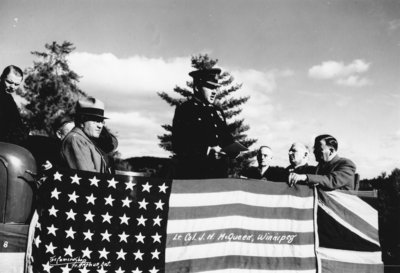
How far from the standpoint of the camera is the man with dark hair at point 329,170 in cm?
428

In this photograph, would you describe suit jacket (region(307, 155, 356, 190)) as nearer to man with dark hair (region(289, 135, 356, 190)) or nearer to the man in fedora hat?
man with dark hair (region(289, 135, 356, 190))

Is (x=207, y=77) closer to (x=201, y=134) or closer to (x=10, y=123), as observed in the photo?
(x=201, y=134)

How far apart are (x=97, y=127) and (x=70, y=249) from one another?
1.27 metres

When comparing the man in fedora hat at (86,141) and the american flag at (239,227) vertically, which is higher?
the man in fedora hat at (86,141)

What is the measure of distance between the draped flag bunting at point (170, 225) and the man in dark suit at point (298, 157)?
47.8 inches

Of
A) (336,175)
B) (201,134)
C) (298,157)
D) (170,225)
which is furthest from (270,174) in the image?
(170,225)

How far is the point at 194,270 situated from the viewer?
3.65 m

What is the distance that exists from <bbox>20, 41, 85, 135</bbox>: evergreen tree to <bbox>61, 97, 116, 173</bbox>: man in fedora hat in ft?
107

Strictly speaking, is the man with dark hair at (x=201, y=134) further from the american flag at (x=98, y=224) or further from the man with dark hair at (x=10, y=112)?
the man with dark hair at (x=10, y=112)

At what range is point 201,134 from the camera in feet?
14.6

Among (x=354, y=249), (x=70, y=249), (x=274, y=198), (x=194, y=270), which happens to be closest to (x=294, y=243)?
(x=274, y=198)

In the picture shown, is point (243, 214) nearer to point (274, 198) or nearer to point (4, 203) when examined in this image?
point (274, 198)

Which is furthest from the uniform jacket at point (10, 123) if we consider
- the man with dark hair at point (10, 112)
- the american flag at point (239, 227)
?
the american flag at point (239, 227)

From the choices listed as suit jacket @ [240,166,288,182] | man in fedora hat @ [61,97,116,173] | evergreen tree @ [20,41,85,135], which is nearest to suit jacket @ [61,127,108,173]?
man in fedora hat @ [61,97,116,173]
